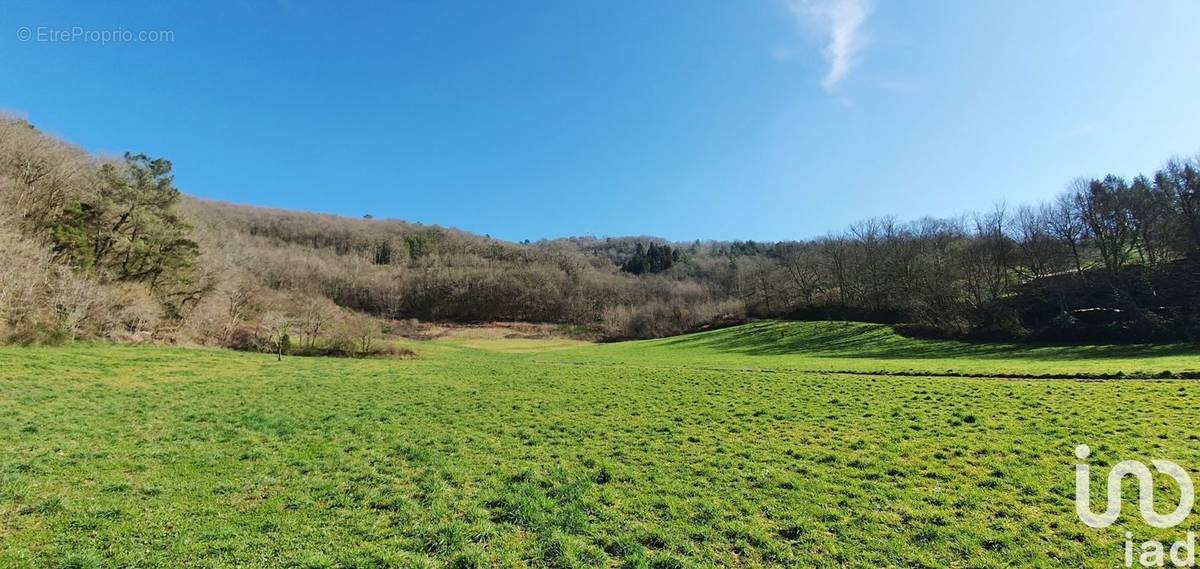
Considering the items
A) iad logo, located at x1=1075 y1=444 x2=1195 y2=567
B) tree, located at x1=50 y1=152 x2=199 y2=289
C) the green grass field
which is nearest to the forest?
tree, located at x1=50 y1=152 x2=199 y2=289

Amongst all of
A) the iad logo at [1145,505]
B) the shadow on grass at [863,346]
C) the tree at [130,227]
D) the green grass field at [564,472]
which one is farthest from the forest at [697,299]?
the iad logo at [1145,505]

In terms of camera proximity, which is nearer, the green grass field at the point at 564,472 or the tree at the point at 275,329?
the green grass field at the point at 564,472

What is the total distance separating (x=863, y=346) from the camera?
47812 millimetres

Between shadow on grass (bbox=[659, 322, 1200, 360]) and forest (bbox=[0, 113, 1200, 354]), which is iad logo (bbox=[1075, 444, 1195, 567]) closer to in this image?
A: shadow on grass (bbox=[659, 322, 1200, 360])

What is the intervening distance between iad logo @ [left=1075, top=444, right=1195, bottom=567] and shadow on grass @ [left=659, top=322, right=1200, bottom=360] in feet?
109

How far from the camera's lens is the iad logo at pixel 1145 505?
5.97 metres

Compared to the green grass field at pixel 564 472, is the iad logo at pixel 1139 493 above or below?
above

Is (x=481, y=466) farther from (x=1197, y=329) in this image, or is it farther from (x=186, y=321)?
(x=1197, y=329)

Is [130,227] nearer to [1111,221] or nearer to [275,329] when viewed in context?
[275,329]

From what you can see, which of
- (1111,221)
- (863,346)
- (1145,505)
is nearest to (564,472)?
(1145,505)

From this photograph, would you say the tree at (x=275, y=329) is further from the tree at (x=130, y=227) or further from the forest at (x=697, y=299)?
the tree at (x=130, y=227)

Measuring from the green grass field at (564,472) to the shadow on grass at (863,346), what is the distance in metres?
20.9

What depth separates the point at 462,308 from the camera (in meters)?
130

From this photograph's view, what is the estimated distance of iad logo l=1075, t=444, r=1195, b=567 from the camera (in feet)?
19.6
